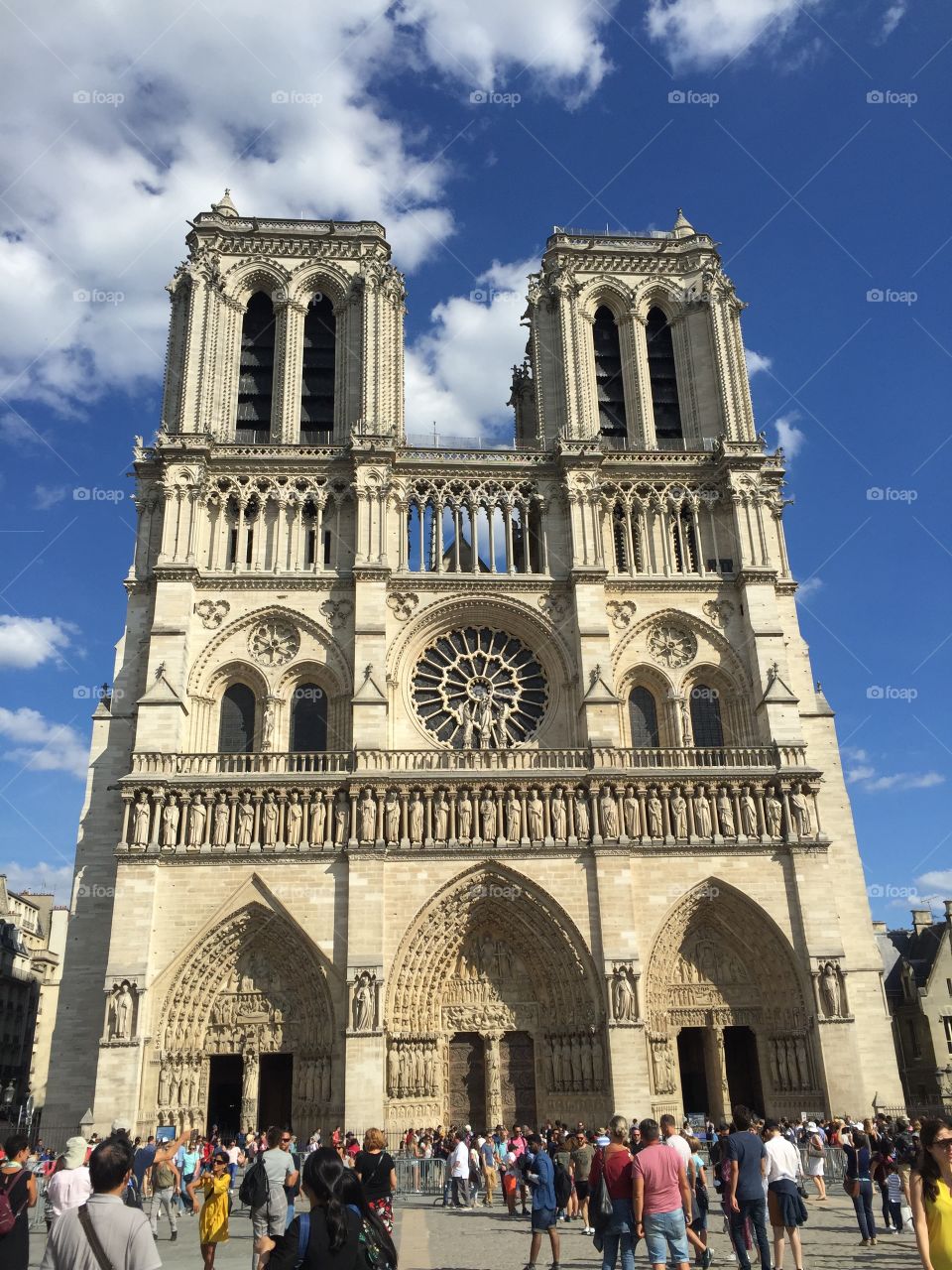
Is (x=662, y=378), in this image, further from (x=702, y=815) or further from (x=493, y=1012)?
(x=493, y=1012)

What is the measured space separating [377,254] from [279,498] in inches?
339

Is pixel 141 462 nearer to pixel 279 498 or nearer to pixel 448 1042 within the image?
pixel 279 498

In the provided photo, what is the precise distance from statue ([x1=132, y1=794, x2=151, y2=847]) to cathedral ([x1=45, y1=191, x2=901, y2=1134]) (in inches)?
4.6

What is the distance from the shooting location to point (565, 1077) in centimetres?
2216

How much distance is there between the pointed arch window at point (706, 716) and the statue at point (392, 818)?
819 centimetres

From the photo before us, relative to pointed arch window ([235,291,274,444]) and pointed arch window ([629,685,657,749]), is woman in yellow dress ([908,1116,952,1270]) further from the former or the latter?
pointed arch window ([235,291,274,444])

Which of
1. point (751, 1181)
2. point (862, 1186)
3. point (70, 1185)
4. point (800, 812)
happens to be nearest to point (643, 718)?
point (800, 812)

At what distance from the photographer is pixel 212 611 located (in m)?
26.2

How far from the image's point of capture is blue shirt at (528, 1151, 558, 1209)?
990 centimetres

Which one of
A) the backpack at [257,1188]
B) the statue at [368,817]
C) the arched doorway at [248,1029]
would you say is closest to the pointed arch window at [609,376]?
the statue at [368,817]

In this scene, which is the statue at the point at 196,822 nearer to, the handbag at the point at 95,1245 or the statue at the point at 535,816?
the statue at the point at 535,816

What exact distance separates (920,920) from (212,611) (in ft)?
96.7

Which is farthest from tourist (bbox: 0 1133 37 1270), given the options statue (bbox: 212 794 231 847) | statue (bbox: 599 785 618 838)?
statue (bbox: 599 785 618 838)

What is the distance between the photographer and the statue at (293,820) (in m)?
23.0
